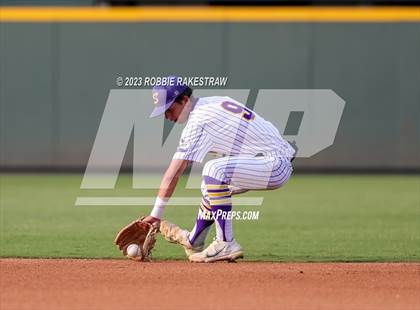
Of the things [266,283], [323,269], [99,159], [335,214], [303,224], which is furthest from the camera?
[99,159]

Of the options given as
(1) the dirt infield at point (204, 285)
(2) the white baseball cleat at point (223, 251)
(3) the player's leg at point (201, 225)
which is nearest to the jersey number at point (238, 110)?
(3) the player's leg at point (201, 225)

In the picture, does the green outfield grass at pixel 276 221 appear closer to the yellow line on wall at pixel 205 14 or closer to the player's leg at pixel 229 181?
the player's leg at pixel 229 181

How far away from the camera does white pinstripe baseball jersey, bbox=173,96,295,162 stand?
7.78 metres

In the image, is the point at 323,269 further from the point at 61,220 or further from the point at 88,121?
the point at 88,121

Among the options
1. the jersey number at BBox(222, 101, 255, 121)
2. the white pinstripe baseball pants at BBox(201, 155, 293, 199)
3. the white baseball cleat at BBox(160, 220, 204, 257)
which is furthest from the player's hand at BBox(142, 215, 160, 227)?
the jersey number at BBox(222, 101, 255, 121)

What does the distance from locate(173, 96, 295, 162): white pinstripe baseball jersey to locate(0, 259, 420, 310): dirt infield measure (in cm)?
95

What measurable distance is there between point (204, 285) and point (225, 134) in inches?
56.5

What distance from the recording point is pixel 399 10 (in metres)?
19.2

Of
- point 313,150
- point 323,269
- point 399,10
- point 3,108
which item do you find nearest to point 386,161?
point 313,150

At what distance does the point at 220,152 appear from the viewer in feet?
26.5

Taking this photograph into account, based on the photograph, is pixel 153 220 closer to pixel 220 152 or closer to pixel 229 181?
pixel 229 181

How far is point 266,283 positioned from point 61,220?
5.33m

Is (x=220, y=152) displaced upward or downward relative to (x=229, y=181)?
upward

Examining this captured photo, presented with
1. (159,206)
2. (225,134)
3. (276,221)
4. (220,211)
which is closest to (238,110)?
(225,134)
